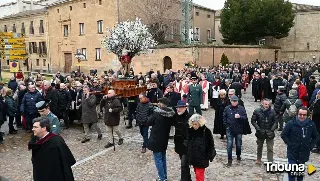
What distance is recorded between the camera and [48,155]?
185 inches

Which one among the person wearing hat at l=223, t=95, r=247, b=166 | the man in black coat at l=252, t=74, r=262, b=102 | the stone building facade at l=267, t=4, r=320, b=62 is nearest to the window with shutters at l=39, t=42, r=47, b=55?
the stone building facade at l=267, t=4, r=320, b=62

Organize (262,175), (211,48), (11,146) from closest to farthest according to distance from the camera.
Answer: (262,175) → (11,146) → (211,48)

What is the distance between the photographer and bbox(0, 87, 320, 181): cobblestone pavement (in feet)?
24.1

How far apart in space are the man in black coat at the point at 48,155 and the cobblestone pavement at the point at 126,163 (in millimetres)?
2641

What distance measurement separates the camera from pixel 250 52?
34.2m

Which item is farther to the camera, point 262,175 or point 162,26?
point 162,26

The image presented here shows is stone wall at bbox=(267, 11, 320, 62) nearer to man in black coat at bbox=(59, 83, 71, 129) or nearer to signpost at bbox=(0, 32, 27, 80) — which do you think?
signpost at bbox=(0, 32, 27, 80)

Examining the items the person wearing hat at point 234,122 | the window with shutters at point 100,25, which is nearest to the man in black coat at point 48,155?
the person wearing hat at point 234,122

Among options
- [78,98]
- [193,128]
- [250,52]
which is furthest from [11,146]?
[250,52]

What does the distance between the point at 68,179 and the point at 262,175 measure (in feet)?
15.1

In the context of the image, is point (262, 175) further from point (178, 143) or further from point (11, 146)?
point (11, 146)

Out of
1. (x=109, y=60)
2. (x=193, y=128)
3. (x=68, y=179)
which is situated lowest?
(x=68, y=179)

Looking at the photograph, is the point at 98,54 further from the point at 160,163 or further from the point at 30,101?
the point at 160,163

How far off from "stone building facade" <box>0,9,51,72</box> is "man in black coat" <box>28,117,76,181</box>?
A: 38878 millimetres
